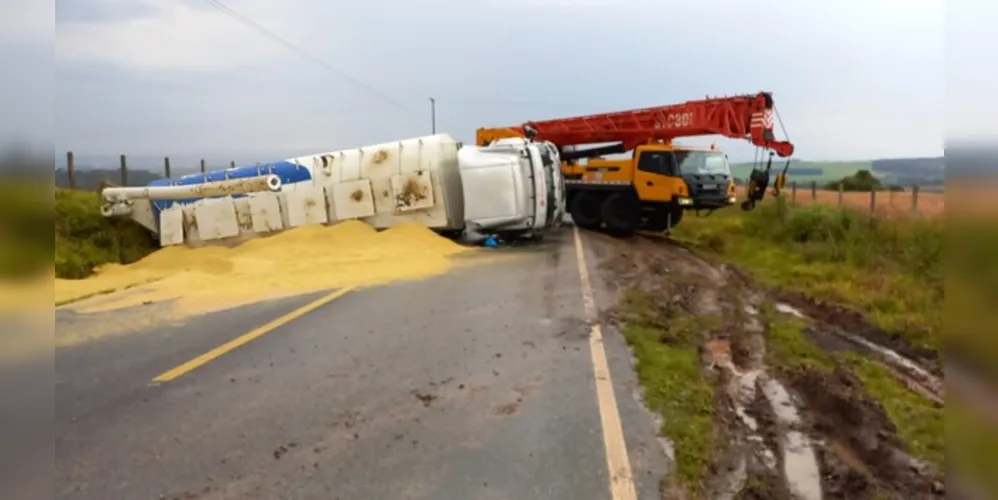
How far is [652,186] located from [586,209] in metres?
2.71

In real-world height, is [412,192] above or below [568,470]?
above

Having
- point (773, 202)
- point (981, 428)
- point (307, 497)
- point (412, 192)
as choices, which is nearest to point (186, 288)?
point (412, 192)

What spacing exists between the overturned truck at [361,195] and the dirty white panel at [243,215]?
0.8 inches

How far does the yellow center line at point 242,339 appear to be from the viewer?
22.7ft

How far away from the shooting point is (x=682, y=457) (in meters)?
4.91

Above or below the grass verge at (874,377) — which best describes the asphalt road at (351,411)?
above

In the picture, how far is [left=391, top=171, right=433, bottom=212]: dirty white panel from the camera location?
1650cm

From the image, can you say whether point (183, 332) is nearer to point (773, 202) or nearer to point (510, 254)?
point (510, 254)

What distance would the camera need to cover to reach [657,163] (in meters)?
20.2

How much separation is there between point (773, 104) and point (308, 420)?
50.1 feet

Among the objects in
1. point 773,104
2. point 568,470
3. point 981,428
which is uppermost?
point 773,104

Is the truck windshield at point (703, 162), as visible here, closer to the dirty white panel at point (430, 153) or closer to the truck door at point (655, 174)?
the truck door at point (655, 174)

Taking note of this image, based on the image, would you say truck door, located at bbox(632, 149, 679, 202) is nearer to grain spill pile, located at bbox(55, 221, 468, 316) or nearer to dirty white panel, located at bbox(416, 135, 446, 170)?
dirty white panel, located at bbox(416, 135, 446, 170)

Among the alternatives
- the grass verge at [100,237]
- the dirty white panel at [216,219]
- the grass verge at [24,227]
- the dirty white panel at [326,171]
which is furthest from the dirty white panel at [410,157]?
the grass verge at [24,227]
